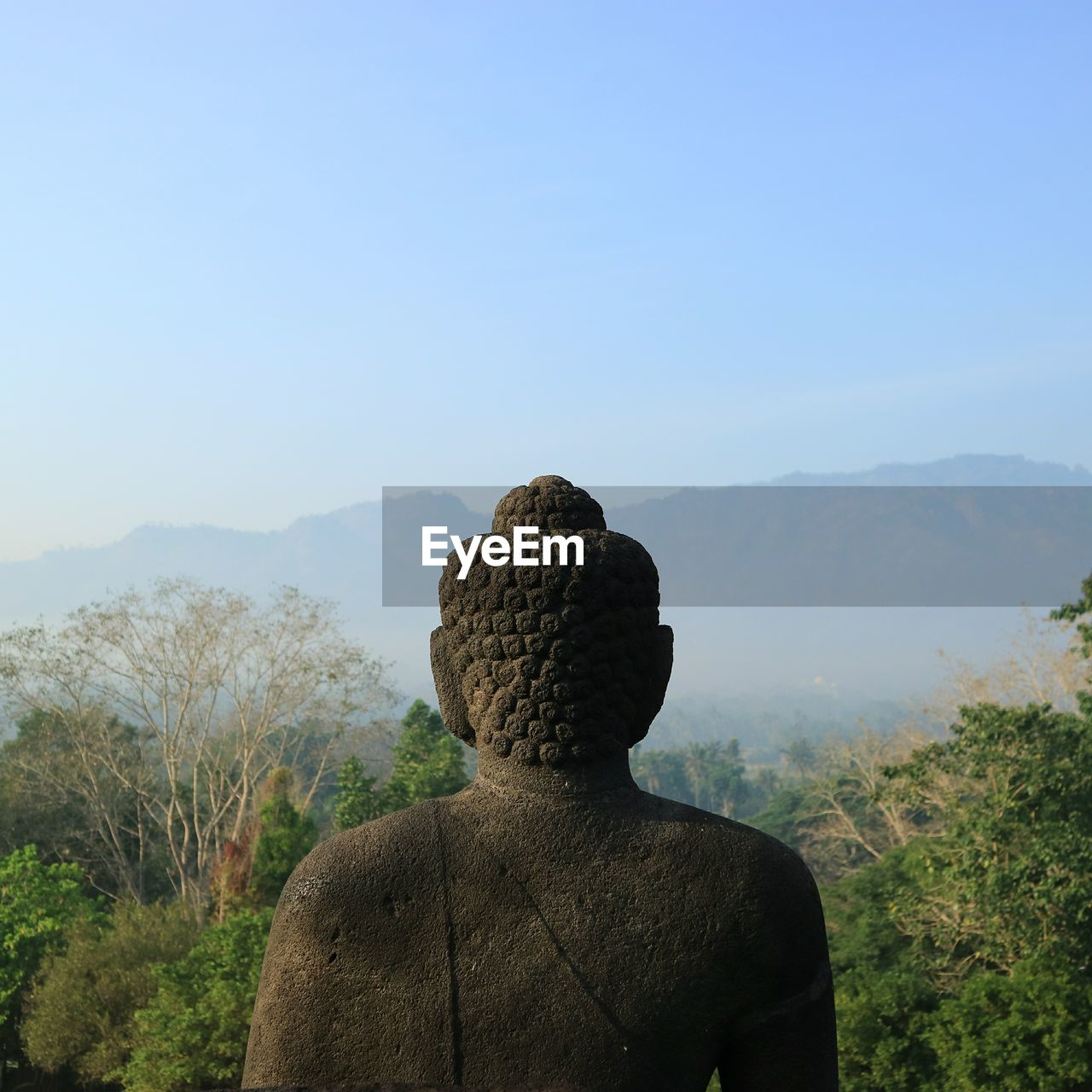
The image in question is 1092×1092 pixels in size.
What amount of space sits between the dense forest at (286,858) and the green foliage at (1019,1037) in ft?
Answer: 0.12

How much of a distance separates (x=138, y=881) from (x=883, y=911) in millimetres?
24897

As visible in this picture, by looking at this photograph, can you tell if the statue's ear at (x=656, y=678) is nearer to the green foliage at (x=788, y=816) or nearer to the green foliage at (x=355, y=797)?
the green foliage at (x=355, y=797)

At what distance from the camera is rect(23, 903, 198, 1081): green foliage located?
24.9 m

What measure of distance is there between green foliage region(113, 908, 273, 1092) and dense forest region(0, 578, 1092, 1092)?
0.05 metres

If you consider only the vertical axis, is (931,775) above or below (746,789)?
above

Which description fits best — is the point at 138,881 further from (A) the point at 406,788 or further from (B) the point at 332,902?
(B) the point at 332,902

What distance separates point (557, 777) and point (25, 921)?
28.8 m

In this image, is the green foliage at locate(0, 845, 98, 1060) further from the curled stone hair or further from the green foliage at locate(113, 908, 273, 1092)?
the curled stone hair

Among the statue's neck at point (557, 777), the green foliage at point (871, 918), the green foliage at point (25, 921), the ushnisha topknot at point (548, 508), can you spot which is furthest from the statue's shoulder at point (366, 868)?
the green foliage at point (25, 921)

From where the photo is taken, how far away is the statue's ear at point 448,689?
361 cm

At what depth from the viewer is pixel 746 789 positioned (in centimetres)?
10612

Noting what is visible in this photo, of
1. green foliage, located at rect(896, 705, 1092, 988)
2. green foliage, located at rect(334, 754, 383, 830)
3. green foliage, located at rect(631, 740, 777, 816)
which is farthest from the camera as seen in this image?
green foliage, located at rect(631, 740, 777, 816)

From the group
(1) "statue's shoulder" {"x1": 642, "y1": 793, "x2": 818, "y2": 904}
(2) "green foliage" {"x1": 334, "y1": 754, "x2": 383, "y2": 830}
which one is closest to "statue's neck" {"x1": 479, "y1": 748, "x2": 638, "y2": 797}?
(1) "statue's shoulder" {"x1": 642, "y1": 793, "x2": 818, "y2": 904}

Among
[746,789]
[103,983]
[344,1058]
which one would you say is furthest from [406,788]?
[746,789]
